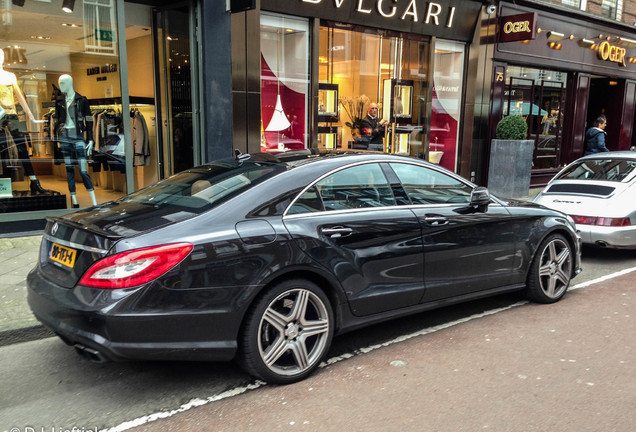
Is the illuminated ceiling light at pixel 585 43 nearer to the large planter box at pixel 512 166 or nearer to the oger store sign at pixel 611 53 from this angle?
the oger store sign at pixel 611 53

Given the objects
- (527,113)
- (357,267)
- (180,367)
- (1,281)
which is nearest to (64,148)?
(1,281)

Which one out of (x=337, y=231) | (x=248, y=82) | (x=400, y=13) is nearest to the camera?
(x=337, y=231)

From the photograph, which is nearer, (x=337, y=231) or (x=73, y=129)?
(x=337, y=231)

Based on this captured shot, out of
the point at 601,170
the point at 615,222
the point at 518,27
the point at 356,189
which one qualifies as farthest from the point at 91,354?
the point at 518,27

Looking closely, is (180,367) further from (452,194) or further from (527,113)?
(527,113)

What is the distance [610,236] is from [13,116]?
8685mm

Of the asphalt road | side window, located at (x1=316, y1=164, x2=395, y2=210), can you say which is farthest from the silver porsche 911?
side window, located at (x1=316, y1=164, x2=395, y2=210)

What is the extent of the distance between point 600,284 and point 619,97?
1412 cm

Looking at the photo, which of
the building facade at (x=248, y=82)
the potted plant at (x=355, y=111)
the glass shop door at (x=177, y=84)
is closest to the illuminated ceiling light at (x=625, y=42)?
the building facade at (x=248, y=82)

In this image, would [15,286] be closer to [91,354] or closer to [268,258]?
[91,354]

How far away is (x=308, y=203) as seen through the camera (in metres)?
3.82

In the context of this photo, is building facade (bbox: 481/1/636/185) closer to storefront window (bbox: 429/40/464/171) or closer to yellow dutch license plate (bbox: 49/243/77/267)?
storefront window (bbox: 429/40/464/171)

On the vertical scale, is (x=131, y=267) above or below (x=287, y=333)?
above

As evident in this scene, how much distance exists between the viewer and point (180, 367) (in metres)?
3.88
